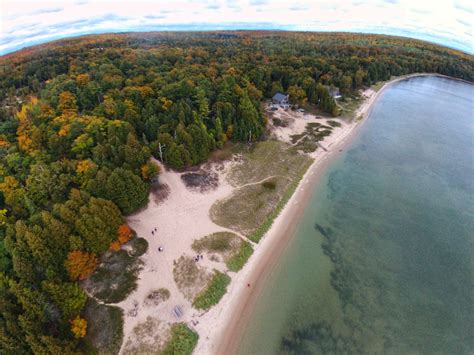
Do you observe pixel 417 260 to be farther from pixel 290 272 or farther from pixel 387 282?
pixel 290 272

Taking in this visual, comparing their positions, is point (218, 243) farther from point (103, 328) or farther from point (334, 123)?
point (334, 123)

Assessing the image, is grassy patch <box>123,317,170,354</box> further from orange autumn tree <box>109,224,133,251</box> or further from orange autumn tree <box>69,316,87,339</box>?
orange autumn tree <box>109,224,133,251</box>

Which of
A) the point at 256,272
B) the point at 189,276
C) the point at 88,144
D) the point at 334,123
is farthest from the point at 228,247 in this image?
the point at 334,123

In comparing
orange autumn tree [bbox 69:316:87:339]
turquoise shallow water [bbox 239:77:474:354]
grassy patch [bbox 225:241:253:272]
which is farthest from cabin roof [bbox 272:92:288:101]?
orange autumn tree [bbox 69:316:87:339]

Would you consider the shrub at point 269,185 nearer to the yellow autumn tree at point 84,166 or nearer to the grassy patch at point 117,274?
the grassy patch at point 117,274

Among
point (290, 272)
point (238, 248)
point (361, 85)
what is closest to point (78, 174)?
point (238, 248)

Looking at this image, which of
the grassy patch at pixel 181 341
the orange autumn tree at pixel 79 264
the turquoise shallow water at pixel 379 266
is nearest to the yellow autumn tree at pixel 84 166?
the orange autumn tree at pixel 79 264
